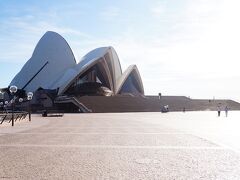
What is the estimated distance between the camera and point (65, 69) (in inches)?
2525

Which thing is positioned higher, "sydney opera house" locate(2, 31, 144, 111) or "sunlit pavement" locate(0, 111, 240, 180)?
"sydney opera house" locate(2, 31, 144, 111)

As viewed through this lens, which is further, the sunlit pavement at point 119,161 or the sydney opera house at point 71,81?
the sydney opera house at point 71,81

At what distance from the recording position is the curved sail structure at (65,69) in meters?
62.5

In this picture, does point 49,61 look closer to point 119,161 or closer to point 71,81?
point 71,81

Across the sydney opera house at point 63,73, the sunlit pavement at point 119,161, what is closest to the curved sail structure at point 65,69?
the sydney opera house at point 63,73

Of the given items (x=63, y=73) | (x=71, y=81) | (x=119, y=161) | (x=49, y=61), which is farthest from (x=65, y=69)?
(x=119, y=161)

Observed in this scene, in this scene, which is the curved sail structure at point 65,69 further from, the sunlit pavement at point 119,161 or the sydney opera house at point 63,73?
the sunlit pavement at point 119,161

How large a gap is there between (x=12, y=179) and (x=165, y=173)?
242cm

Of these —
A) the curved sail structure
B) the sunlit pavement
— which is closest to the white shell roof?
the curved sail structure

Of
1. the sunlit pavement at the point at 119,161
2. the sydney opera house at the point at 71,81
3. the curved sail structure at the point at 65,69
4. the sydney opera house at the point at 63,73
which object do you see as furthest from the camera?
the curved sail structure at the point at 65,69

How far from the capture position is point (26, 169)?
695cm

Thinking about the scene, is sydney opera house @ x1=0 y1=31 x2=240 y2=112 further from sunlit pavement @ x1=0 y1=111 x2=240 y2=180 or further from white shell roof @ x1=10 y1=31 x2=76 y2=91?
sunlit pavement @ x1=0 y1=111 x2=240 y2=180

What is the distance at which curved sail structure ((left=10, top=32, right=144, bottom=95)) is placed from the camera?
6253 centimetres

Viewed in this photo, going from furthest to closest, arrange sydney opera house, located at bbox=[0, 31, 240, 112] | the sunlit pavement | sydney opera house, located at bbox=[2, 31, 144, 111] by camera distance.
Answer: sydney opera house, located at bbox=[2, 31, 144, 111] < sydney opera house, located at bbox=[0, 31, 240, 112] < the sunlit pavement
